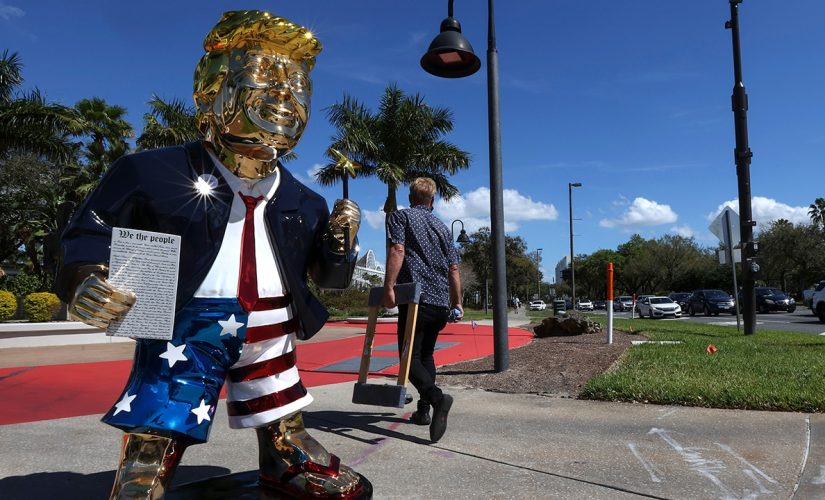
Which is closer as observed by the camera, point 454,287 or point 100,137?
point 454,287

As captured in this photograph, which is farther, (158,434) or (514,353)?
(514,353)

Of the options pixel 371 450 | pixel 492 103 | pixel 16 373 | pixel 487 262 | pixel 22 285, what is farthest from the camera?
pixel 487 262

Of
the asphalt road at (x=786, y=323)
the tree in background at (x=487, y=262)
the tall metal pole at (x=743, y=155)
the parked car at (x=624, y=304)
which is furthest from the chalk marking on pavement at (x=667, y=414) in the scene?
the parked car at (x=624, y=304)

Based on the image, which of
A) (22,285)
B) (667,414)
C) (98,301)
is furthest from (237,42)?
(22,285)

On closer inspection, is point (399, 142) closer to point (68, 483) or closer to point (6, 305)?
point (6, 305)

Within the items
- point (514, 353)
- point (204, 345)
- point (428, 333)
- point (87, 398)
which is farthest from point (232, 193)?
point (514, 353)

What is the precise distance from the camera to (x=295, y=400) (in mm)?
2275

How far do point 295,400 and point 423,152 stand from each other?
55.8 feet

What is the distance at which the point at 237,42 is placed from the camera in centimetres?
222

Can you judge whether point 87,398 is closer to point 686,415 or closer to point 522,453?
point 522,453

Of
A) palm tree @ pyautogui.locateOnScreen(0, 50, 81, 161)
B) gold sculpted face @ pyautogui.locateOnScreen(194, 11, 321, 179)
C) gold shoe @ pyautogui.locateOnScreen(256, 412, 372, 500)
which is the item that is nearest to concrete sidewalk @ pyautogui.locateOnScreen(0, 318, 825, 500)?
gold shoe @ pyautogui.locateOnScreen(256, 412, 372, 500)

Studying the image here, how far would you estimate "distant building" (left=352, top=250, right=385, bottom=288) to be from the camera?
1144 inches

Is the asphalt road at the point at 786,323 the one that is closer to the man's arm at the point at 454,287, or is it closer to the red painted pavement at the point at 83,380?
the red painted pavement at the point at 83,380

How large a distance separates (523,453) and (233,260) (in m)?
2.06
